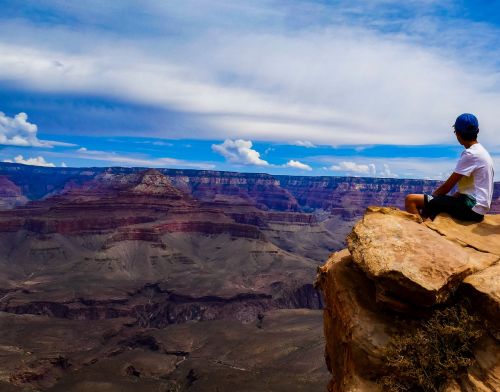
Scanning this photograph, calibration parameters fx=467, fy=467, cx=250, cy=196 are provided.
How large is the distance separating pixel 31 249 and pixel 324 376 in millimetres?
123612

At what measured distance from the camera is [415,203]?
45.8 ft

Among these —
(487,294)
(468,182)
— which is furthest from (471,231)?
(487,294)

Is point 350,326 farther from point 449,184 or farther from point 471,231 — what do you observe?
point 449,184

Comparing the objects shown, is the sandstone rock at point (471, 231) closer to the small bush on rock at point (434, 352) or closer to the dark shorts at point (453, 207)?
the dark shorts at point (453, 207)

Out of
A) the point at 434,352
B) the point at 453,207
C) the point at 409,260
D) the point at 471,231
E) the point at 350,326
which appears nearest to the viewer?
the point at 434,352

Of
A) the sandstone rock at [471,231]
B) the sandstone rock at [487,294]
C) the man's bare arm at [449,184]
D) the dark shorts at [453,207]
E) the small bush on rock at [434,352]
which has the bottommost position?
the small bush on rock at [434,352]

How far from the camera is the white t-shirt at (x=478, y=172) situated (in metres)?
12.3

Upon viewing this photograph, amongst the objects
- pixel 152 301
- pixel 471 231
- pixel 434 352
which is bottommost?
pixel 152 301

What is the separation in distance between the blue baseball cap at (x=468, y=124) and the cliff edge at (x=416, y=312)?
289 centimetres

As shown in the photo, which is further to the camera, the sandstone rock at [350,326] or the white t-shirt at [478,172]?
the white t-shirt at [478,172]

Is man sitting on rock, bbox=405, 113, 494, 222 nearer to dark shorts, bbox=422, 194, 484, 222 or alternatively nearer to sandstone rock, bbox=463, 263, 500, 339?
dark shorts, bbox=422, 194, 484, 222

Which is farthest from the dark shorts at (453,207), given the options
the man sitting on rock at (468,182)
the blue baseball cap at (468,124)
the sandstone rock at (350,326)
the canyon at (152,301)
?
the canyon at (152,301)

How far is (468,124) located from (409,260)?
4.59 metres

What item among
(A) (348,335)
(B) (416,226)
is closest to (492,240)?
(B) (416,226)
